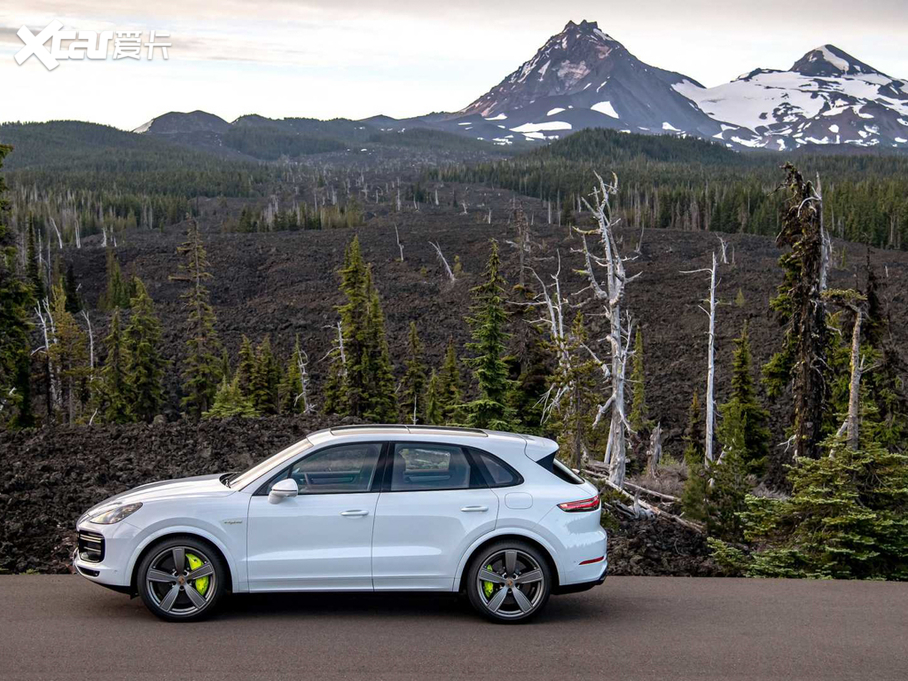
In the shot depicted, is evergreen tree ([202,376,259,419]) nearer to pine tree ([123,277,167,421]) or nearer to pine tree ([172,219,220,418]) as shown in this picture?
pine tree ([172,219,220,418])

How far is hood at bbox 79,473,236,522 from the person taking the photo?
8.19 m

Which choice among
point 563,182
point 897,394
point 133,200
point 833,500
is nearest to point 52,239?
point 133,200

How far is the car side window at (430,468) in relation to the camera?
27.1 feet

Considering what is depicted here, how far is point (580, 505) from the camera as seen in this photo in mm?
8336

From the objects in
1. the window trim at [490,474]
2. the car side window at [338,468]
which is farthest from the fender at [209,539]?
the window trim at [490,474]

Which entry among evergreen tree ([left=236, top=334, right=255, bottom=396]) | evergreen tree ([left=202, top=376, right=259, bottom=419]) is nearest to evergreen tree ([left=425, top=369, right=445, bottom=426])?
evergreen tree ([left=202, top=376, right=259, bottom=419])

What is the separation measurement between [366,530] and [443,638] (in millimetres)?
1075

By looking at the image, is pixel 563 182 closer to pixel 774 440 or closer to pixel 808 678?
pixel 774 440

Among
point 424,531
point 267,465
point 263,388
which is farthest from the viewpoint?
point 263,388

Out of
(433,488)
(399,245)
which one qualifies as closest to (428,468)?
(433,488)

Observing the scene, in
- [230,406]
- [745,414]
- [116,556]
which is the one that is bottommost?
[745,414]

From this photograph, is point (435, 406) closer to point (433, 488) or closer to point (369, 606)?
point (369, 606)

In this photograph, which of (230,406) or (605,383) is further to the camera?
(605,383)

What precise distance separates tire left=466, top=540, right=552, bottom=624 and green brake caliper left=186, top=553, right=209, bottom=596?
2.17 metres
